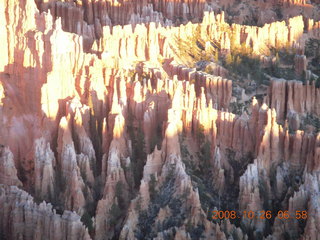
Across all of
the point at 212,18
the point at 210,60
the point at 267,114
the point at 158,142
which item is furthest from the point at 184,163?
the point at 212,18
